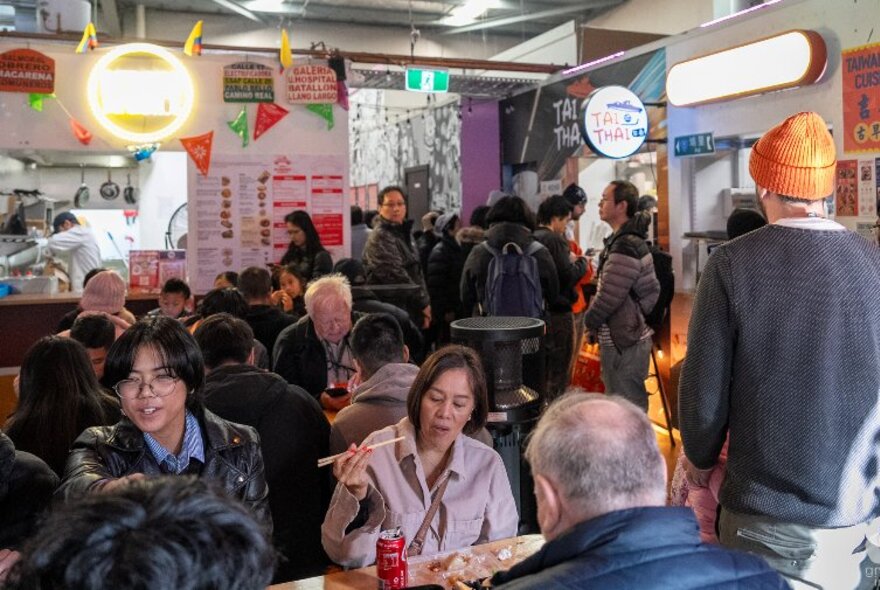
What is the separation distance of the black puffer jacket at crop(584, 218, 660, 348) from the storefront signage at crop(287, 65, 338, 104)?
119 inches

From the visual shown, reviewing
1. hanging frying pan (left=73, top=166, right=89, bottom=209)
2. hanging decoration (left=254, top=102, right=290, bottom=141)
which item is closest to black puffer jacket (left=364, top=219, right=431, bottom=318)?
hanging decoration (left=254, top=102, right=290, bottom=141)

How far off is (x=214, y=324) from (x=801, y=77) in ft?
14.4

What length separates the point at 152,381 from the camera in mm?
2646

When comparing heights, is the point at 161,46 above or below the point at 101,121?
above

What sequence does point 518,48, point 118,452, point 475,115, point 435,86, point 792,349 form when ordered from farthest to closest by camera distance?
point 518,48 < point 475,115 < point 435,86 < point 118,452 < point 792,349

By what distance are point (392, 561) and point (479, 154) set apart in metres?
9.55

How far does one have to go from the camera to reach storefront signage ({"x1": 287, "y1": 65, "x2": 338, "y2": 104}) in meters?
7.55

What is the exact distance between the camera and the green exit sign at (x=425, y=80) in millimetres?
8664

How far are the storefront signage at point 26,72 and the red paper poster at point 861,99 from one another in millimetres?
5735

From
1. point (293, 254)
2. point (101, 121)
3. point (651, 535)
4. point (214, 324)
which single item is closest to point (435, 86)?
point (293, 254)

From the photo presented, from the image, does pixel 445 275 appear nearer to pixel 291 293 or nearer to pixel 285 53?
pixel 291 293

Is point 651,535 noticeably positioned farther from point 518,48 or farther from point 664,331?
point 518,48

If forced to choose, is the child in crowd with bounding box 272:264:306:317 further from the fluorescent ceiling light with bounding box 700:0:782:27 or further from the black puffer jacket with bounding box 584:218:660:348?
the fluorescent ceiling light with bounding box 700:0:782:27

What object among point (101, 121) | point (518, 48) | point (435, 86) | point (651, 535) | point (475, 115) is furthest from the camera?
point (518, 48)
